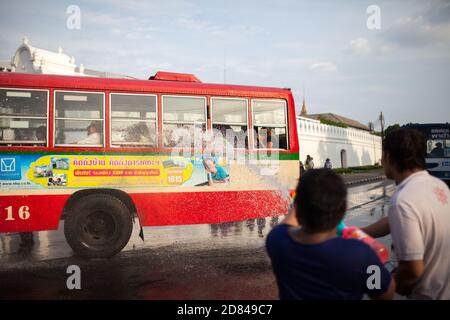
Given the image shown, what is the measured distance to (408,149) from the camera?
2512 mm

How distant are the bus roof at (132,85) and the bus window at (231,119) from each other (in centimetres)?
19

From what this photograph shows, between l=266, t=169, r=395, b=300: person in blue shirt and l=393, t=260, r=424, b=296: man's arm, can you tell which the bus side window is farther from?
l=266, t=169, r=395, b=300: person in blue shirt

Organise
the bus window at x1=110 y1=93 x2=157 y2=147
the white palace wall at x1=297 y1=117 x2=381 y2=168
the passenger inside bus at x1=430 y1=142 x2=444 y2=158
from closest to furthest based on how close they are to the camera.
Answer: the bus window at x1=110 y1=93 x2=157 y2=147, the passenger inside bus at x1=430 y1=142 x2=444 y2=158, the white palace wall at x1=297 y1=117 x2=381 y2=168

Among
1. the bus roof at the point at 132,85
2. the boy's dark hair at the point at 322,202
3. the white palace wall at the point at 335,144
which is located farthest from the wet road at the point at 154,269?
the white palace wall at the point at 335,144

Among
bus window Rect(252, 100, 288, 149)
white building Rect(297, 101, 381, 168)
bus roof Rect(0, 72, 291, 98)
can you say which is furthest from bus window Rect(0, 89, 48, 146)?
white building Rect(297, 101, 381, 168)

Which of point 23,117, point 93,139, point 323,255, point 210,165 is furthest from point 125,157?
point 323,255

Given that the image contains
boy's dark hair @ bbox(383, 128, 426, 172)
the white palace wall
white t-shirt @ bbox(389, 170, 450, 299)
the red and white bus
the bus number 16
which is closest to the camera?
white t-shirt @ bbox(389, 170, 450, 299)

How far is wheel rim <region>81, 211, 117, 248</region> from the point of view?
7305 millimetres

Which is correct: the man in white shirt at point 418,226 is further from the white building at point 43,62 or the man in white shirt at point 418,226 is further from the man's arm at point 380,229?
the white building at point 43,62

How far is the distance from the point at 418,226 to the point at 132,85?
640 centimetres

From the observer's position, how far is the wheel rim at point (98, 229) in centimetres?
730

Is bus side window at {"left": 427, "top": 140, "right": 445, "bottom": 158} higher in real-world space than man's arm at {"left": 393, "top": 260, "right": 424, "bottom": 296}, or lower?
higher

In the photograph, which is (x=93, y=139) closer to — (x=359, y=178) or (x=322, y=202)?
(x=322, y=202)

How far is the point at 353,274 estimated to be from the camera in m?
2.00
